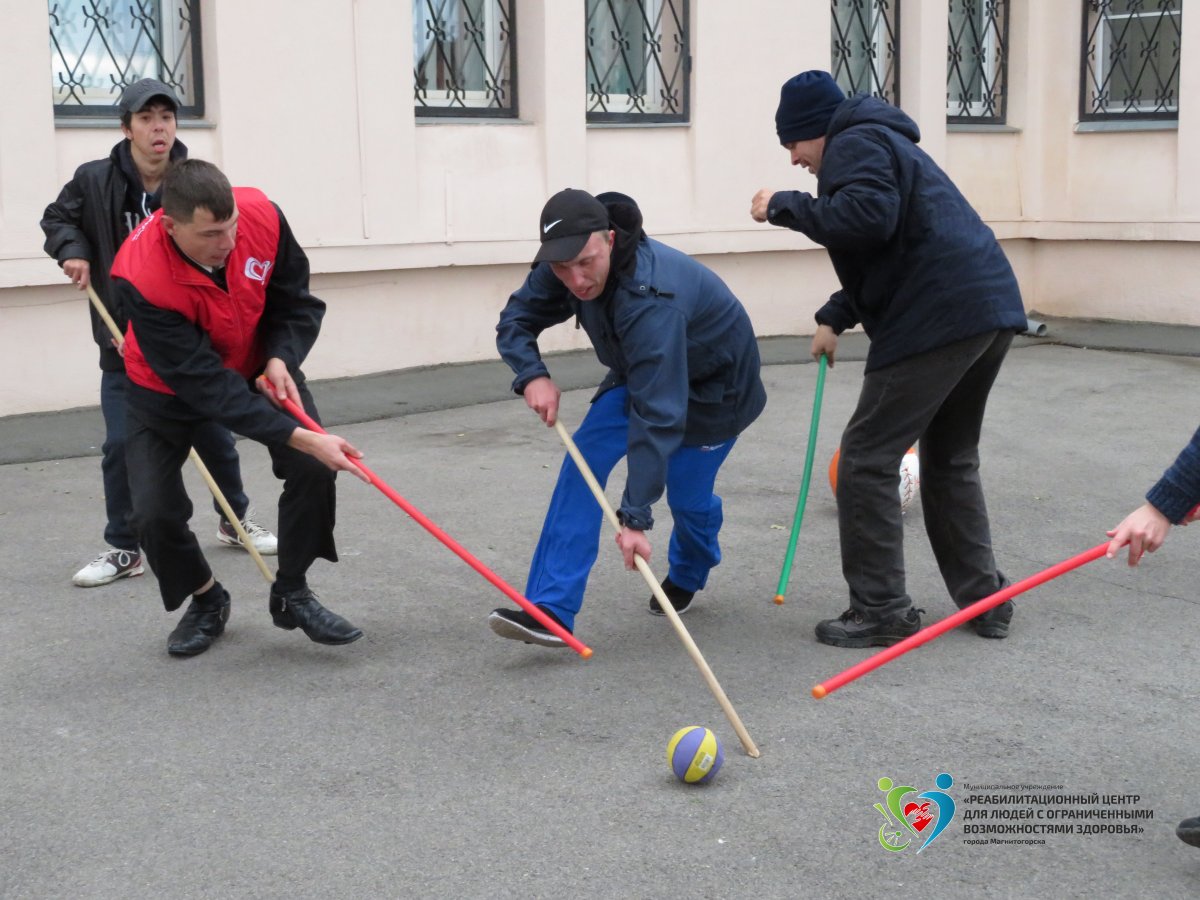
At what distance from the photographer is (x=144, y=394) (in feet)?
16.3

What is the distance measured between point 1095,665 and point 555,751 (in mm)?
1824

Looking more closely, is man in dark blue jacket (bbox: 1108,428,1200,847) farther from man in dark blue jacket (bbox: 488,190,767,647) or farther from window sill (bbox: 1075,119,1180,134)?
window sill (bbox: 1075,119,1180,134)

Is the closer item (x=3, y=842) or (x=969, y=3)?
(x=3, y=842)

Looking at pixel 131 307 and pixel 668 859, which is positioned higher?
pixel 131 307

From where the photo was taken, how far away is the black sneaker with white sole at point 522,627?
15.8 feet

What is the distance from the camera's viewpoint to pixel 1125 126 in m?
13.3

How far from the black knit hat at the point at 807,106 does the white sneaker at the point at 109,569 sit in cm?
305

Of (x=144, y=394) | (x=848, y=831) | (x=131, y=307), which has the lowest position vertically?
(x=848, y=831)

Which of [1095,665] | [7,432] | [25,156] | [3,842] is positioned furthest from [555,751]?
[25,156]

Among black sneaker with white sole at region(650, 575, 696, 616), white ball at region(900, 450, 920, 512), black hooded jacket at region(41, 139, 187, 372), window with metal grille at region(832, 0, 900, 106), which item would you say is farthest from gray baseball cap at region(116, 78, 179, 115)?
window with metal grille at region(832, 0, 900, 106)

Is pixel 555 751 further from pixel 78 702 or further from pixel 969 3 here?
pixel 969 3

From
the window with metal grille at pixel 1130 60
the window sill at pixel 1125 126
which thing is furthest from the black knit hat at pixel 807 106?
the window with metal grille at pixel 1130 60

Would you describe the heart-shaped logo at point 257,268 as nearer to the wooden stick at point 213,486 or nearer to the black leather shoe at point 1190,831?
the wooden stick at point 213,486

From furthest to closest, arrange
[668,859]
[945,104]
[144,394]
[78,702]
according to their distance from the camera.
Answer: [945,104], [144,394], [78,702], [668,859]
